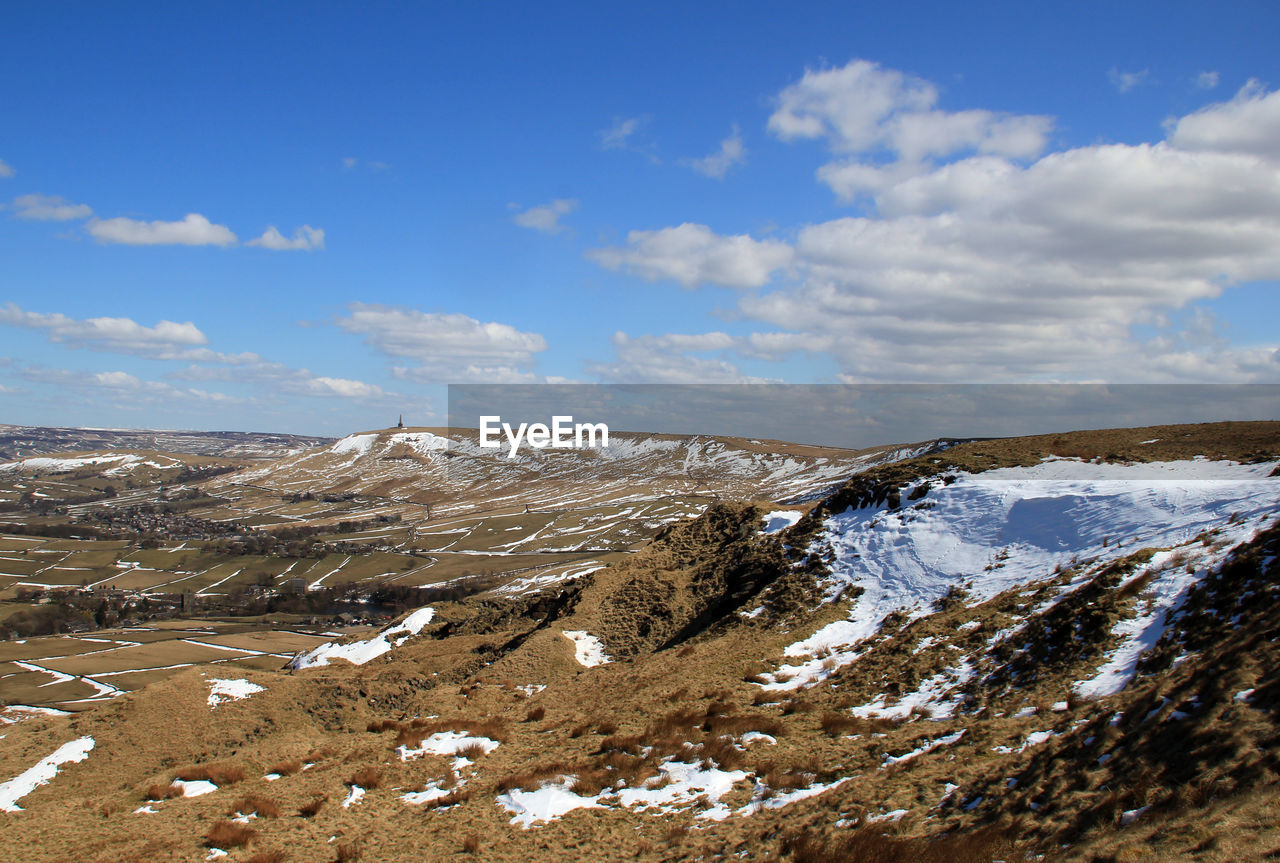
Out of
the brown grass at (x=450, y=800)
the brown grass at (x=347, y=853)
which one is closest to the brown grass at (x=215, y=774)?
the brown grass at (x=450, y=800)

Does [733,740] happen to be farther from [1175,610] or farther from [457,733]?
[1175,610]

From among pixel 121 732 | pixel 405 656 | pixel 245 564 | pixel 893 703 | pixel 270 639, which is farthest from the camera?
pixel 245 564

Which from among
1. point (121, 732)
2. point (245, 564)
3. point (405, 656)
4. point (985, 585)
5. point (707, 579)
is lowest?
point (245, 564)

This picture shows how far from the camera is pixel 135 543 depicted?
561 ft

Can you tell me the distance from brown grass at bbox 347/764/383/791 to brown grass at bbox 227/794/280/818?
169cm

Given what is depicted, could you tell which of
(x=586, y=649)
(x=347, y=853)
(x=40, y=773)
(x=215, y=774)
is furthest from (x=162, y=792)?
(x=586, y=649)

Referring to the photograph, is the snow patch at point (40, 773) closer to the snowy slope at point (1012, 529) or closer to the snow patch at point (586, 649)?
the snow patch at point (586, 649)

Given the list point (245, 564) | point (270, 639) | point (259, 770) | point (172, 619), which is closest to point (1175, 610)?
point (259, 770)

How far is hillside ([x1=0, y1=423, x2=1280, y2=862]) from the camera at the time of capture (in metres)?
9.84

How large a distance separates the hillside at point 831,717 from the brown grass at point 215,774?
12cm

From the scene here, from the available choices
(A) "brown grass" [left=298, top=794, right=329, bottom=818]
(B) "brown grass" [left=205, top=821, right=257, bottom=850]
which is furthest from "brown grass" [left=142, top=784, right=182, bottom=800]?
(A) "brown grass" [left=298, top=794, right=329, bottom=818]

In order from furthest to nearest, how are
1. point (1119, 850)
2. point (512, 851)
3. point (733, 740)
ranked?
point (733, 740) → point (512, 851) → point (1119, 850)

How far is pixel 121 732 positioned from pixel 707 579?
23.2 metres

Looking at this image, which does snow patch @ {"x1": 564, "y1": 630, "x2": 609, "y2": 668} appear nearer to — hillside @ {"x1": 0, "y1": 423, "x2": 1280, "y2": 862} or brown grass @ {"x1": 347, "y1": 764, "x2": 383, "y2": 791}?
hillside @ {"x1": 0, "y1": 423, "x2": 1280, "y2": 862}
